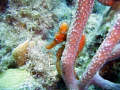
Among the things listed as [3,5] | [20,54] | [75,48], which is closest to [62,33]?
[75,48]

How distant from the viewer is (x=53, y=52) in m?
2.77

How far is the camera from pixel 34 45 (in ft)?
8.07

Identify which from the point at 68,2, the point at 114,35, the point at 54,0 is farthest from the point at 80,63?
the point at 68,2

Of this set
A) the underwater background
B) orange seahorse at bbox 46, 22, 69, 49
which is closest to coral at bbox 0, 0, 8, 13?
the underwater background

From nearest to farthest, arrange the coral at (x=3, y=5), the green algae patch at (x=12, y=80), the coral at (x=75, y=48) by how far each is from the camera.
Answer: the coral at (x=75, y=48) < the green algae patch at (x=12, y=80) < the coral at (x=3, y=5)

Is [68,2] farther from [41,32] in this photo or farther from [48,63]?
[48,63]

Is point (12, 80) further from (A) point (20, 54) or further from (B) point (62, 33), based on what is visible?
(B) point (62, 33)

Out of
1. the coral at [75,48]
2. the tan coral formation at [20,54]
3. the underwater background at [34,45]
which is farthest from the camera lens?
the tan coral formation at [20,54]

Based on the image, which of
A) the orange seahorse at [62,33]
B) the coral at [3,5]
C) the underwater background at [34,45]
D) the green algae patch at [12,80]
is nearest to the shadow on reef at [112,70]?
the underwater background at [34,45]

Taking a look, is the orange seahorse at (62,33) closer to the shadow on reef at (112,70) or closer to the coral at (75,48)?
the coral at (75,48)

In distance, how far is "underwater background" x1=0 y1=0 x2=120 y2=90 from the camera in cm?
205

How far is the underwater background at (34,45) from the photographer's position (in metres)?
2.05

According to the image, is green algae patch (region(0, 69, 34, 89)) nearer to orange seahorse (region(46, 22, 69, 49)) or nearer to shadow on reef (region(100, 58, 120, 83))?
orange seahorse (region(46, 22, 69, 49))

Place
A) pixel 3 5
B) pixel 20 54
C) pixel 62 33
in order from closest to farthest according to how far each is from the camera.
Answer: pixel 62 33, pixel 20 54, pixel 3 5
